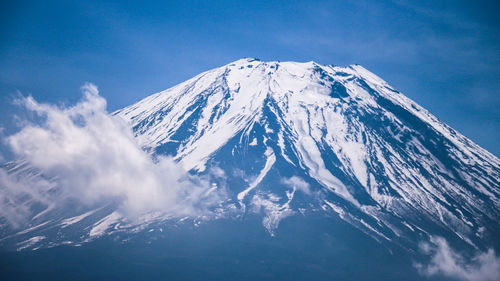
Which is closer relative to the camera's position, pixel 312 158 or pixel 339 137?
pixel 312 158

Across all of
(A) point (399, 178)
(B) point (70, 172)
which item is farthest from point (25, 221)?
(A) point (399, 178)

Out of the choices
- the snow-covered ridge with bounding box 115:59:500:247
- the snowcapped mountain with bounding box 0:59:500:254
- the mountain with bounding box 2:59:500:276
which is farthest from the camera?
the snow-covered ridge with bounding box 115:59:500:247

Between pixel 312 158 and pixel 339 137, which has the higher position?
pixel 339 137

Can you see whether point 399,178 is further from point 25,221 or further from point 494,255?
point 25,221

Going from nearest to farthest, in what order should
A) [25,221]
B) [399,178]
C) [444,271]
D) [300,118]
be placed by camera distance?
[444,271]
[25,221]
[399,178]
[300,118]

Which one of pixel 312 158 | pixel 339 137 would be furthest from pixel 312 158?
pixel 339 137

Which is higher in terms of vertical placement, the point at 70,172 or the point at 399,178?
the point at 70,172

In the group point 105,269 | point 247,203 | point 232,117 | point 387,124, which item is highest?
point 232,117

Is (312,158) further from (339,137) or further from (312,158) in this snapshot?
(339,137)
